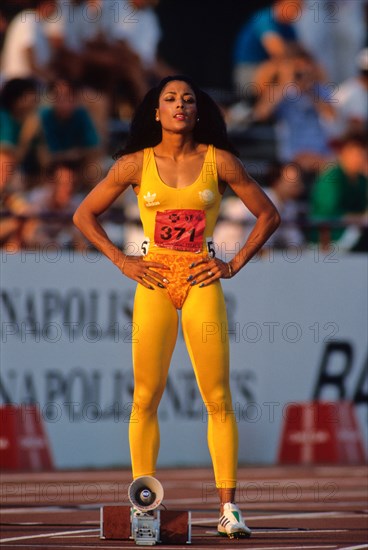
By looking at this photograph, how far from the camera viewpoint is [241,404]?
15.5 metres

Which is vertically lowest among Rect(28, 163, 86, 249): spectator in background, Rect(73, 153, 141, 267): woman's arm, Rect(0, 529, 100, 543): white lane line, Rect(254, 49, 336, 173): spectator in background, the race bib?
Rect(0, 529, 100, 543): white lane line

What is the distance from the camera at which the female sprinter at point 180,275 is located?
28.5 feet

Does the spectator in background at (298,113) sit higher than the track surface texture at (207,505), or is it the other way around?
the spectator in background at (298,113)

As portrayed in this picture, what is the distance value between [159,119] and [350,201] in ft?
28.3

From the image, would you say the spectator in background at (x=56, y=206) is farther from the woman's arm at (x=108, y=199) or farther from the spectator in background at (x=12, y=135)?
the woman's arm at (x=108, y=199)

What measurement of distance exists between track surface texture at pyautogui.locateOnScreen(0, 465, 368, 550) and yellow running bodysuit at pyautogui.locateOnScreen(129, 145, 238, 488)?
587mm

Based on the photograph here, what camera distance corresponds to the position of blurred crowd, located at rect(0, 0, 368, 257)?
16.1m

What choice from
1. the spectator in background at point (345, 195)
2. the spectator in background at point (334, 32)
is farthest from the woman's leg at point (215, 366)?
the spectator in background at point (334, 32)

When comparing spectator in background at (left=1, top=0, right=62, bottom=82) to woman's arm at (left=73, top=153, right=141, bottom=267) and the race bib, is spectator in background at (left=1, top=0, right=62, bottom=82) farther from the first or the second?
the race bib

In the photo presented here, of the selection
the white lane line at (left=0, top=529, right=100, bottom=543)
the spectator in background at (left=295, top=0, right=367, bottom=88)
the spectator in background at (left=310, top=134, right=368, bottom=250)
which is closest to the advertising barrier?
the spectator in background at (left=310, top=134, right=368, bottom=250)

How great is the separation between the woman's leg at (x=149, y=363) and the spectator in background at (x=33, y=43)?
920 centimetres

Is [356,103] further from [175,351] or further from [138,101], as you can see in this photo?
[175,351]

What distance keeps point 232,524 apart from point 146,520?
492 millimetres

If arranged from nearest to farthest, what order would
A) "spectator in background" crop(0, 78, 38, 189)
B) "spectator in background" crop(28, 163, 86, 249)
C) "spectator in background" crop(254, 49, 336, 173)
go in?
1. "spectator in background" crop(28, 163, 86, 249)
2. "spectator in background" crop(0, 78, 38, 189)
3. "spectator in background" crop(254, 49, 336, 173)
